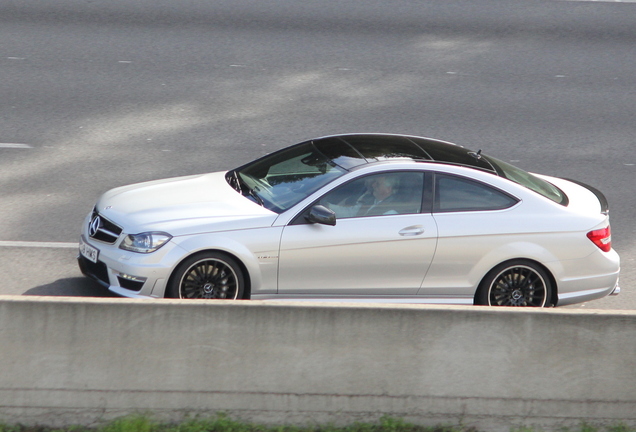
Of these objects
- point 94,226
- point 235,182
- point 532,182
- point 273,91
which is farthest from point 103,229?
point 273,91

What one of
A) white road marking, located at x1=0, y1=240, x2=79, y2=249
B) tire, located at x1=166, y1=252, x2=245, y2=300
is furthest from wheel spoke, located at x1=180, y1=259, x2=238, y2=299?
white road marking, located at x1=0, y1=240, x2=79, y2=249

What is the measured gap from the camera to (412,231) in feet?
23.2

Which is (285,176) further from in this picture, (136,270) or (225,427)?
(225,427)

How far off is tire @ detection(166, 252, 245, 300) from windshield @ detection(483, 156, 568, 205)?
253 centimetres

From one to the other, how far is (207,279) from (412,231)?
173 cm

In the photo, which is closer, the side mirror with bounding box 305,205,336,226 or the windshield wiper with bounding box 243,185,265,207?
the side mirror with bounding box 305,205,336,226

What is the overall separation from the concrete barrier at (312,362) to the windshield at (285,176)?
1781 mm

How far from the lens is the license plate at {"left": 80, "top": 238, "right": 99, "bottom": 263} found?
7100 mm

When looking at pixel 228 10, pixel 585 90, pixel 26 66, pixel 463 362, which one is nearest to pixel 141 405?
pixel 463 362

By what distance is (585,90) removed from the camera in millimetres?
13352

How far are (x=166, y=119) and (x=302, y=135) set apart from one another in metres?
1.93

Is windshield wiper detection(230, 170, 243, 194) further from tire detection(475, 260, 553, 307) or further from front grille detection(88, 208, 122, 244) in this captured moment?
tire detection(475, 260, 553, 307)

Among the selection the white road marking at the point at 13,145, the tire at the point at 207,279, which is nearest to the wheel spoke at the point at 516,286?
the tire at the point at 207,279

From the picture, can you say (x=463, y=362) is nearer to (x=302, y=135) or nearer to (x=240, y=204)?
(x=240, y=204)
